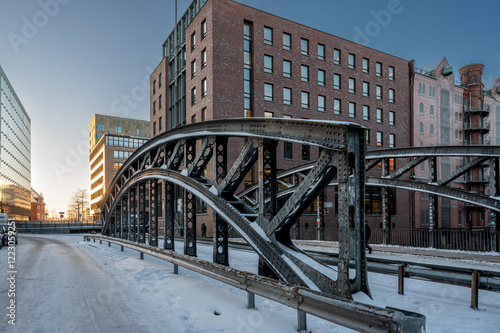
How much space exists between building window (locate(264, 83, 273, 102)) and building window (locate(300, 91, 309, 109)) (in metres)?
3.90

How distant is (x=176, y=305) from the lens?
7.38m

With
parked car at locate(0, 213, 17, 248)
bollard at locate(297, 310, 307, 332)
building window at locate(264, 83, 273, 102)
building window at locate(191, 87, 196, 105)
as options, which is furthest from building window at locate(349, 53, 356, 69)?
bollard at locate(297, 310, 307, 332)

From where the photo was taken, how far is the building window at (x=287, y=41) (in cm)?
3738

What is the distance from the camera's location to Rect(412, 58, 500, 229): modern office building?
4744cm

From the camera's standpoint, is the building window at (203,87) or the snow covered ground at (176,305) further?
the building window at (203,87)

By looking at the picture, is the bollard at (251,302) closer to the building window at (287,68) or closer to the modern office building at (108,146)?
the building window at (287,68)

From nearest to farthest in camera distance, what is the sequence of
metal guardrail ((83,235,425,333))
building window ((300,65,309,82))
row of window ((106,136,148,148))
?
metal guardrail ((83,235,425,333)) → building window ((300,65,309,82)) → row of window ((106,136,148,148))

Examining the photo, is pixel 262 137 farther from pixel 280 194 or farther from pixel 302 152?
pixel 302 152

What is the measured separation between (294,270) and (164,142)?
9.17 m

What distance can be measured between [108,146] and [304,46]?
63936 mm

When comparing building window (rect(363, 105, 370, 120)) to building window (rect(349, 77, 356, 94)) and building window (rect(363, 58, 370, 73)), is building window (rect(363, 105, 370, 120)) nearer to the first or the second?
building window (rect(349, 77, 356, 94))

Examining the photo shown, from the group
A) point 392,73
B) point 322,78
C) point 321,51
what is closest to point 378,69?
point 392,73

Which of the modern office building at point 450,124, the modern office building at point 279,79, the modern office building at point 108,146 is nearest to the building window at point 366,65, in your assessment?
the modern office building at point 279,79

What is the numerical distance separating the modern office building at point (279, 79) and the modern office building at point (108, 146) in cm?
4457
